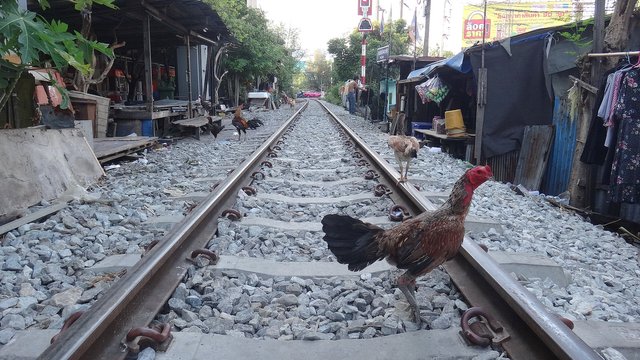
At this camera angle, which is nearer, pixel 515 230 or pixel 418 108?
pixel 515 230

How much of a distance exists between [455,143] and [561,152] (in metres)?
3.48

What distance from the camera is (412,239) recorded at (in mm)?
2311

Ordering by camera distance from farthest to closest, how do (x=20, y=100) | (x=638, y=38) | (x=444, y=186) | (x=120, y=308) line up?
(x=638, y=38) → (x=20, y=100) → (x=444, y=186) → (x=120, y=308)

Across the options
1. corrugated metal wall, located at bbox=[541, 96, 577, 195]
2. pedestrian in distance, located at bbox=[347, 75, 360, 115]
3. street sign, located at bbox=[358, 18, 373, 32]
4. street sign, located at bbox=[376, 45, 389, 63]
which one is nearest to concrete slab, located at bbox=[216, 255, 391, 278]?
corrugated metal wall, located at bbox=[541, 96, 577, 195]

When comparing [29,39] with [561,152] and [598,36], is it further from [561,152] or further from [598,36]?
[561,152]

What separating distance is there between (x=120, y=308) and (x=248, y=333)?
1.90 ft

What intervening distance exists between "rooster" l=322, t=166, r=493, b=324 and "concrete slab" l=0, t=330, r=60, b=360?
1.30 m

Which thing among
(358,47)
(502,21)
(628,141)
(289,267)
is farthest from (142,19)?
(502,21)

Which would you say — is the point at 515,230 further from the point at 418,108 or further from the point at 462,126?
the point at 418,108

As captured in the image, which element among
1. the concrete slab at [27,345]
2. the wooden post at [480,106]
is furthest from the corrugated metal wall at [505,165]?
the concrete slab at [27,345]

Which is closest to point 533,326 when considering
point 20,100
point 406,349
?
point 406,349

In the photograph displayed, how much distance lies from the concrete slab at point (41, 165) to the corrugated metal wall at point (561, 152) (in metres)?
6.60

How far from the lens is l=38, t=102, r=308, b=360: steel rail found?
6.09ft

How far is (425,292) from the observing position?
8.72 feet
